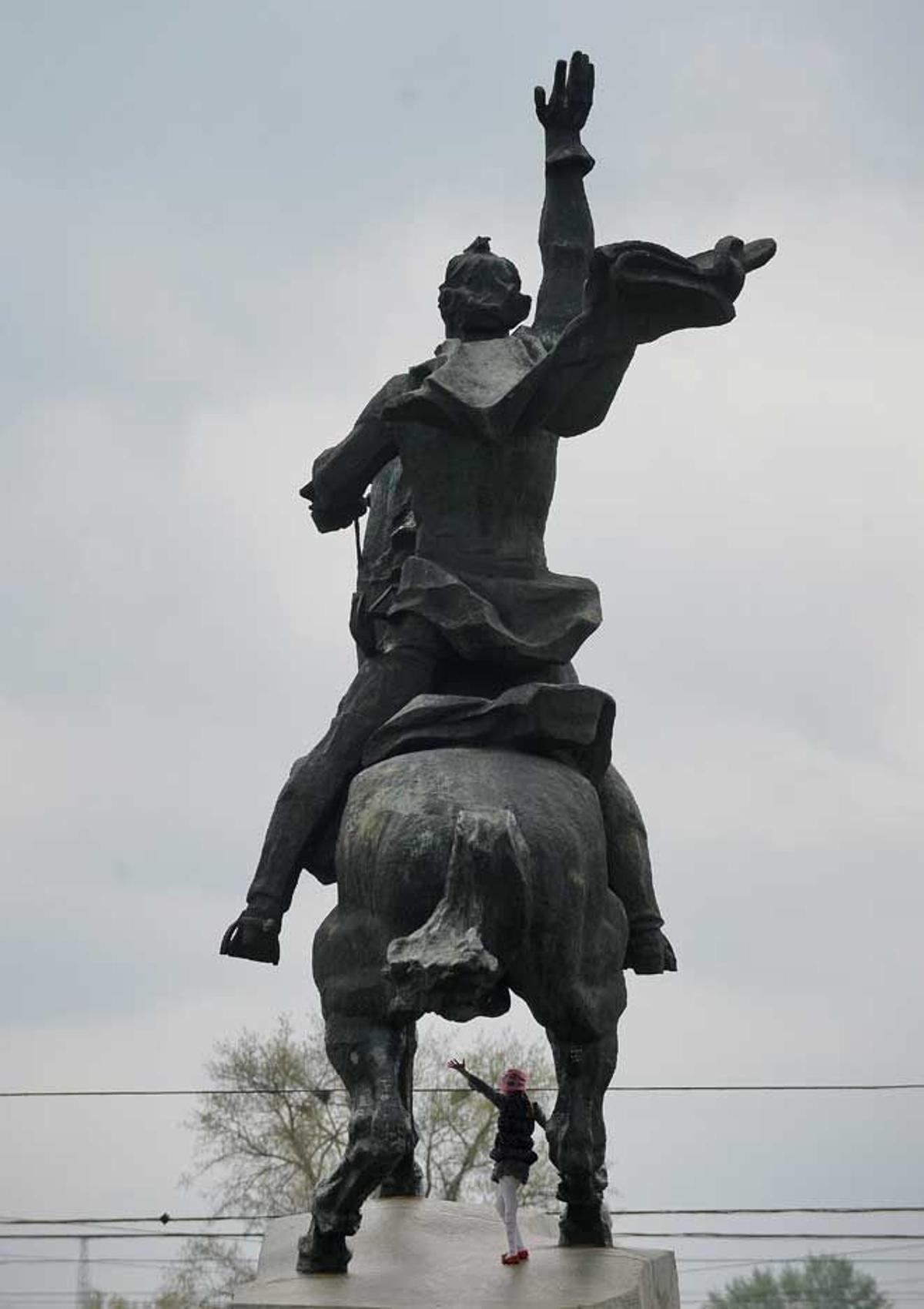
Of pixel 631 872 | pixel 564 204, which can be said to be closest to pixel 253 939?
pixel 631 872

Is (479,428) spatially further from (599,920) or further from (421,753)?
(599,920)

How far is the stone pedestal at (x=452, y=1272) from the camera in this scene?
6402mm

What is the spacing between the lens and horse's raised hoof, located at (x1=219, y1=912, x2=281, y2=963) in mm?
7648

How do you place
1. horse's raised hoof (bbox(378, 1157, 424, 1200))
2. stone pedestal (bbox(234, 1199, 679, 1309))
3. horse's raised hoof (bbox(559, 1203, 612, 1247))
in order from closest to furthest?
stone pedestal (bbox(234, 1199, 679, 1309))
horse's raised hoof (bbox(559, 1203, 612, 1247))
horse's raised hoof (bbox(378, 1157, 424, 1200))

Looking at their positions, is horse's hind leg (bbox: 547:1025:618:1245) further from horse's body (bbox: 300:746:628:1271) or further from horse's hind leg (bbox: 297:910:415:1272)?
horse's hind leg (bbox: 297:910:415:1272)

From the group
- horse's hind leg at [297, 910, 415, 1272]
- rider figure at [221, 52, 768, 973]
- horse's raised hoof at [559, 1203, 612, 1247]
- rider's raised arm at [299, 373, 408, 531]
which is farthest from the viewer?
rider's raised arm at [299, 373, 408, 531]

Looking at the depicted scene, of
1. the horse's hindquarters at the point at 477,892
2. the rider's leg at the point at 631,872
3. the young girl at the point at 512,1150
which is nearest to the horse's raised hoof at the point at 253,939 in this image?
the horse's hindquarters at the point at 477,892

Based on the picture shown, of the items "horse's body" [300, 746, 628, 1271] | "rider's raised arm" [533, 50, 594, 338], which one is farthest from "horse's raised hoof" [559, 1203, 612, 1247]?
"rider's raised arm" [533, 50, 594, 338]

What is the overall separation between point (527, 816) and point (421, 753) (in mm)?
516

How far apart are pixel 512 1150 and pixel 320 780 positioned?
150 cm

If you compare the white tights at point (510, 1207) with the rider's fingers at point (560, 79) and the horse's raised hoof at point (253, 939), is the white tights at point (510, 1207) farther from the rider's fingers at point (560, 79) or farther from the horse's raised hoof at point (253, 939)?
the rider's fingers at point (560, 79)

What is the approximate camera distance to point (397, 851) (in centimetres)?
690

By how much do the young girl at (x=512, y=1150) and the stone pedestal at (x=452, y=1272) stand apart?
0.29ft

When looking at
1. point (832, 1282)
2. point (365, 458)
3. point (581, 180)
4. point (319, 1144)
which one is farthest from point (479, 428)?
point (319, 1144)
